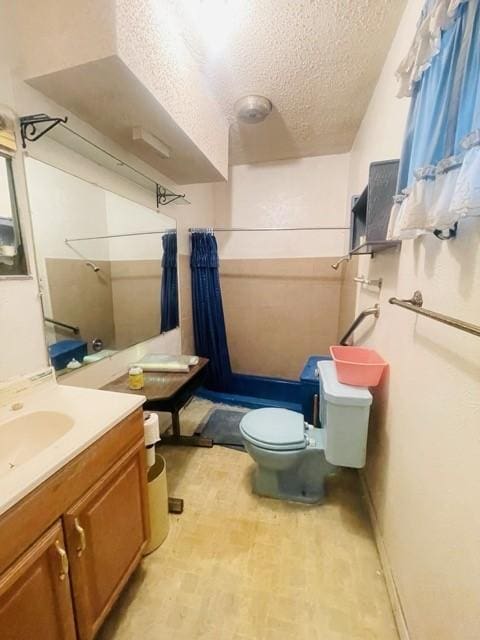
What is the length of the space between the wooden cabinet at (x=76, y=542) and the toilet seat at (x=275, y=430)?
649 mm

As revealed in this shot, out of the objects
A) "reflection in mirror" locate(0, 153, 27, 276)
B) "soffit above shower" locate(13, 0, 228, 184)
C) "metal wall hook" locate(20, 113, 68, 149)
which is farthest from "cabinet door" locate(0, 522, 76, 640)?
"soffit above shower" locate(13, 0, 228, 184)

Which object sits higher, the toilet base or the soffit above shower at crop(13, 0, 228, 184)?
the soffit above shower at crop(13, 0, 228, 184)

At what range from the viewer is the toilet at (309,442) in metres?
1.28

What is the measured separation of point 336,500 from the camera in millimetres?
1597

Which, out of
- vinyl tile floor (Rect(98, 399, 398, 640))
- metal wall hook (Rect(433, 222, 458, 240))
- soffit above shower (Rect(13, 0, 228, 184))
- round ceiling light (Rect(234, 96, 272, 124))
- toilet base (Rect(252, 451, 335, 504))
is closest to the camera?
metal wall hook (Rect(433, 222, 458, 240))

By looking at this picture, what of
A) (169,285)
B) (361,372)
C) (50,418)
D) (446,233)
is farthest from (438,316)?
(169,285)

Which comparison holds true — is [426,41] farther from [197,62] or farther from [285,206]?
[285,206]

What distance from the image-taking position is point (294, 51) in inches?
54.5

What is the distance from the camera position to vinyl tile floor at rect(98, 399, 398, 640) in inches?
40.0

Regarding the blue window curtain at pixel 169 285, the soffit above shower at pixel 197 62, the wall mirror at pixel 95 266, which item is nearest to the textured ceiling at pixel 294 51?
the soffit above shower at pixel 197 62

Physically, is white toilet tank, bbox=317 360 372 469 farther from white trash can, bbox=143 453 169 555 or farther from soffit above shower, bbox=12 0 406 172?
soffit above shower, bbox=12 0 406 172

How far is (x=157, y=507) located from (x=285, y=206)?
274cm

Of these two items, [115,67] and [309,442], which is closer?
[115,67]

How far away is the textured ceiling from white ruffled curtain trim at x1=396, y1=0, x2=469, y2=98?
61 centimetres
